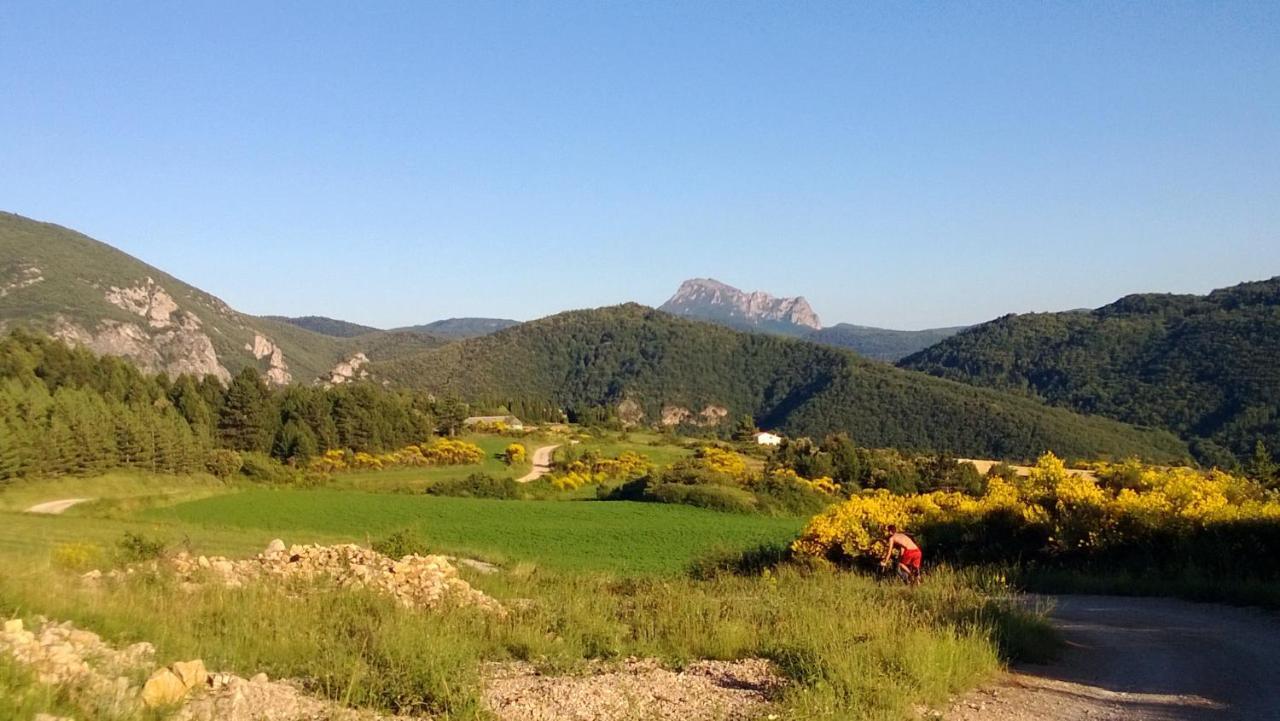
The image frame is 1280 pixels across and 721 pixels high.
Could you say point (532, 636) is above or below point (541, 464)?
above

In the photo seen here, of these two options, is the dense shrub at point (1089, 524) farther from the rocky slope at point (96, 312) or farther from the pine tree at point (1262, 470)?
the rocky slope at point (96, 312)

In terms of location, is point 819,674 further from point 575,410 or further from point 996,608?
point 575,410

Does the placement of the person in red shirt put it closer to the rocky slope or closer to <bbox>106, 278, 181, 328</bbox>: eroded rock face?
the rocky slope

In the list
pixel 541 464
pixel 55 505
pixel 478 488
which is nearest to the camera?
pixel 55 505

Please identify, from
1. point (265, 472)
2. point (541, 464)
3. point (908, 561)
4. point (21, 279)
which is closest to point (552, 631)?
point (908, 561)

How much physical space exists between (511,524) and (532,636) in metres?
29.5

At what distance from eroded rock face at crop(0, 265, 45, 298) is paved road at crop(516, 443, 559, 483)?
454ft

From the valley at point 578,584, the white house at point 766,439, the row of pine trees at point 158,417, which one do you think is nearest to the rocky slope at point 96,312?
the row of pine trees at point 158,417

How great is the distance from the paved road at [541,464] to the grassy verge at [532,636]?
53020 mm

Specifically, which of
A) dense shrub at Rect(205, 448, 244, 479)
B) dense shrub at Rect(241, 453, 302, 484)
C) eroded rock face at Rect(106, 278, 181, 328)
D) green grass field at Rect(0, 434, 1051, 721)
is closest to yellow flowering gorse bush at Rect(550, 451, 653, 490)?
dense shrub at Rect(241, 453, 302, 484)

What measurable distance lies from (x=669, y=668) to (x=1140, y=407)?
450ft

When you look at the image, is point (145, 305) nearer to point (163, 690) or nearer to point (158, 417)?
point (158, 417)

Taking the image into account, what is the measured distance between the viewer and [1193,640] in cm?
905

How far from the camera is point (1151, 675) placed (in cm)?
761
